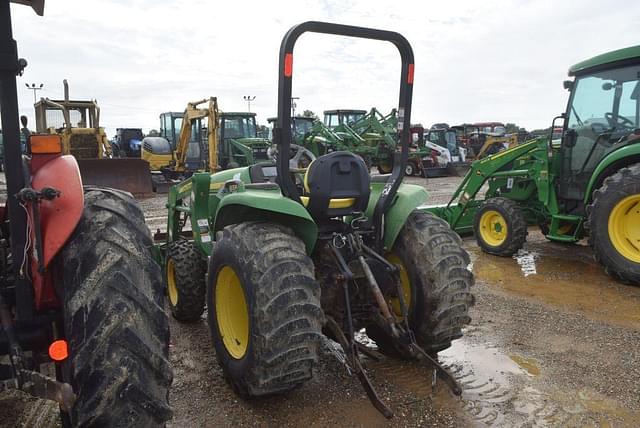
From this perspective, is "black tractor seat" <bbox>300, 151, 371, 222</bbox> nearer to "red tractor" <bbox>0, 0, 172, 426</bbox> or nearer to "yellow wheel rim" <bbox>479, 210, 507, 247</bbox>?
"red tractor" <bbox>0, 0, 172, 426</bbox>

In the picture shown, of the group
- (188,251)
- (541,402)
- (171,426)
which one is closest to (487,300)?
(541,402)

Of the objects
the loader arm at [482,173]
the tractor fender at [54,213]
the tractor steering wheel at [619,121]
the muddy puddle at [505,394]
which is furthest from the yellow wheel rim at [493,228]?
the tractor fender at [54,213]

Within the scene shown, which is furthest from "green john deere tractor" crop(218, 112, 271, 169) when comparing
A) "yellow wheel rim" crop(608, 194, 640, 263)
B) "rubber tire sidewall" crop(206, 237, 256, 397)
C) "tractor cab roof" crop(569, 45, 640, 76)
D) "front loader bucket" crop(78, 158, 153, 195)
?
"rubber tire sidewall" crop(206, 237, 256, 397)

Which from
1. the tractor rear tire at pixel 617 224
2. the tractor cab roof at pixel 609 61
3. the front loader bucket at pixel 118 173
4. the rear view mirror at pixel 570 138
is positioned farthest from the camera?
the front loader bucket at pixel 118 173

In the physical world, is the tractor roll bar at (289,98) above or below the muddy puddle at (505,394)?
above

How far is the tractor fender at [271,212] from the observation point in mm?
2967

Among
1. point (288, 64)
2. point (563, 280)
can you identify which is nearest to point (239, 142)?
point (563, 280)

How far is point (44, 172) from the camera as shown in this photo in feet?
6.39

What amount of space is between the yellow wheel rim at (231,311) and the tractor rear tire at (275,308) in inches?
10.5

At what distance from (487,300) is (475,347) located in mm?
1271

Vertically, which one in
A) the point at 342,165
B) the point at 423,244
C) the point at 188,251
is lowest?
the point at 188,251

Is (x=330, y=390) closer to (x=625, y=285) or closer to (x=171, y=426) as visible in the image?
(x=171, y=426)

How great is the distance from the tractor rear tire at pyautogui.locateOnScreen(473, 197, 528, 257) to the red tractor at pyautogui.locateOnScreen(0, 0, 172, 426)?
581 cm

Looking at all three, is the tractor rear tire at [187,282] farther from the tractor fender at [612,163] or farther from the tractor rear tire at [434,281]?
the tractor fender at [612,163]
